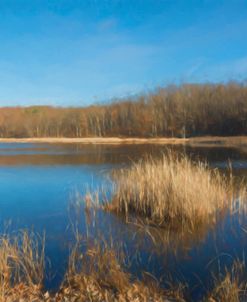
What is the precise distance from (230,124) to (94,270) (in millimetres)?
48740

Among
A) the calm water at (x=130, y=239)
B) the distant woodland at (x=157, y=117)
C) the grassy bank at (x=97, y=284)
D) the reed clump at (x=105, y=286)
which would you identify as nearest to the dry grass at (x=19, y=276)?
the grassy bank at (x=97, y=284)

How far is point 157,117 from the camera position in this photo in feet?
198

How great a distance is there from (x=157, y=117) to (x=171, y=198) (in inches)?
2112

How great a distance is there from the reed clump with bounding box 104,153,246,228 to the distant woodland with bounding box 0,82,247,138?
42178 mm

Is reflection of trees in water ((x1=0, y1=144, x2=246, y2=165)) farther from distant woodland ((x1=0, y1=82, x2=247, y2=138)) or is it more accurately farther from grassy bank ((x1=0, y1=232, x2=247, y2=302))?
distant woodland ((x1=0, y1=82, x2=247, y2=138))

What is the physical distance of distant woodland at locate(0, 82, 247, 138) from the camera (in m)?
51.7

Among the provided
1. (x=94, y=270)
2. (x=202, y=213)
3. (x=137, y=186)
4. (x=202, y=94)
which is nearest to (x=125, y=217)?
(x=137, y=186)

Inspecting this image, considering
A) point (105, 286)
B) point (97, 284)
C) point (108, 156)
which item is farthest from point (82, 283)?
point (108, 156)

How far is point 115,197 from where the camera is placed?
8.95 meters

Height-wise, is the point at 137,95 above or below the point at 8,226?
above

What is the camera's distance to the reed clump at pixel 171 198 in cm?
721

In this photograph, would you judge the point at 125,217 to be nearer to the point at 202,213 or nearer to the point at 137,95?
the point at 202,213

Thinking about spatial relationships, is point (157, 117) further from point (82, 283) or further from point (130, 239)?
point (82, 283)

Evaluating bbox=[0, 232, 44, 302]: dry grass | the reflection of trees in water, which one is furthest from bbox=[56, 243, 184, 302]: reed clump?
the reflection of trees in water
